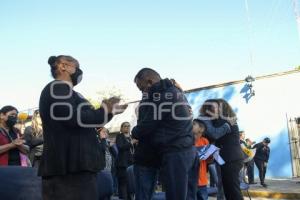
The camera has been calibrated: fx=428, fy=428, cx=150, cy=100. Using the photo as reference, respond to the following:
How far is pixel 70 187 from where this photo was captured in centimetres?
275

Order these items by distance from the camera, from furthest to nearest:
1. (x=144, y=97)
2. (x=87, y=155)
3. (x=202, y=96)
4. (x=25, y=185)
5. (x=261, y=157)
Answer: (x=202, y=96)
(x=261, y=157)
(x=144, y=97)
(x=25, y=185)
(x=87, y=155)

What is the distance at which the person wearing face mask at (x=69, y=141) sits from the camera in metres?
2.76

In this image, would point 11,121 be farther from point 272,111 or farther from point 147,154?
point 272,111

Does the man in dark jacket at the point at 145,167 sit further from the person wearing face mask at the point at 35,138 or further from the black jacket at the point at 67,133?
the person wearing face mask at the point at 35,138

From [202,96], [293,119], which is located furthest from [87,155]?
[202,96]

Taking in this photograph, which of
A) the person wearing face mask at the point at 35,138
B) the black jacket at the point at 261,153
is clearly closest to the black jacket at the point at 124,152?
the person wearing face mask at the point at 35,138

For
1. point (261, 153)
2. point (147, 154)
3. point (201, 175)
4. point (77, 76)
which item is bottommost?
point (261, 153)

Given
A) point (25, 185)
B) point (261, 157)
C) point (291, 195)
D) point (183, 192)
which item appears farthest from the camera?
point (261, 157)

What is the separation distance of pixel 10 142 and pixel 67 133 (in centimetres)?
271

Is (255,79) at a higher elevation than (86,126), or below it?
higher

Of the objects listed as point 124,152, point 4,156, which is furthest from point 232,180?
point 124,152

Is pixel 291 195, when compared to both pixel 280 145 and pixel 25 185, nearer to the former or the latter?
pixel 280 145

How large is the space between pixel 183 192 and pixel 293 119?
12.9 metres

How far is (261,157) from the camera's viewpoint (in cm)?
1399
